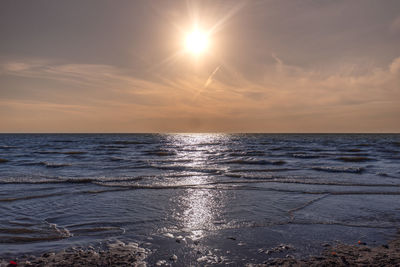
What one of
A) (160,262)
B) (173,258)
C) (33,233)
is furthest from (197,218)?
(33,233)

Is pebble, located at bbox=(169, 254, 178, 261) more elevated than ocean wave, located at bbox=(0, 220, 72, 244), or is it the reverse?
pebble, located at bbox=(169, 254, 178, 261)

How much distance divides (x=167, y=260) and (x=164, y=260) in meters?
0.05

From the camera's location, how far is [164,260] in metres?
4.03

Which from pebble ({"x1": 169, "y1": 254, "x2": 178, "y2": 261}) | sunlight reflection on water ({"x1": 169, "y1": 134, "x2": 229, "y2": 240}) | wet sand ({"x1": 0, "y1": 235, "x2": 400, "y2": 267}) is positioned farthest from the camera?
sunlight reflection on water ({"x1": 169, "y1": 134, "x2": 229, "y2": 240})

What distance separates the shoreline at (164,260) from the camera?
12.7 ft

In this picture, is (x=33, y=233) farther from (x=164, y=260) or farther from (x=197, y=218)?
(x=197, y=218)

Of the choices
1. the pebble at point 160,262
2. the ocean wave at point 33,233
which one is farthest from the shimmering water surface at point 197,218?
the pebble at point 160,262

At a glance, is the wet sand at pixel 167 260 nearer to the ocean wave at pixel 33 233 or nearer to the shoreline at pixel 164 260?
the shoreline at pixel 164 260

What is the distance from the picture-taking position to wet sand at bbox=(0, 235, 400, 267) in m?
3.88

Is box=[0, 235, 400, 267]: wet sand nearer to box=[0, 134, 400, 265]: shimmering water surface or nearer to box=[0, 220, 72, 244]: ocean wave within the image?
box=[0, 134, 400, 265]: shimmering water surface

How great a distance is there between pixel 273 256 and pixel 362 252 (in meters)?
1.46

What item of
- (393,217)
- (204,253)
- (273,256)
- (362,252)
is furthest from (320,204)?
(204,253)

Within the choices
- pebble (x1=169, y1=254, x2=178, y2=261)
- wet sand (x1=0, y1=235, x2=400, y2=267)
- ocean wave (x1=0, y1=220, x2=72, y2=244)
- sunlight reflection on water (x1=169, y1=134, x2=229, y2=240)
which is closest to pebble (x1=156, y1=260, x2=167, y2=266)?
wet sand (x1=0, y1=235, x2=400, y2=267)

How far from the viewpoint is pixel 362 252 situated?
4.27 m
